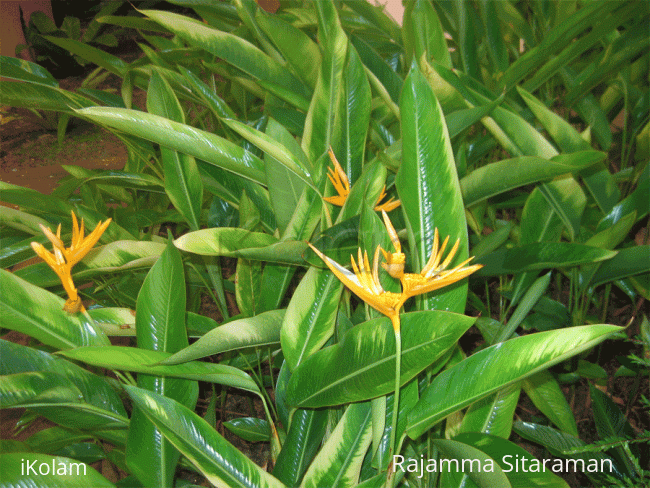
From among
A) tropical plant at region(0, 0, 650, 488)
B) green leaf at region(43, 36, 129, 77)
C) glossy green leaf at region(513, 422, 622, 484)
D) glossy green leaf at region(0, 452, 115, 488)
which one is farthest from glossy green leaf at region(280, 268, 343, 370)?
green leaf at region(43, 36, 129, 77)

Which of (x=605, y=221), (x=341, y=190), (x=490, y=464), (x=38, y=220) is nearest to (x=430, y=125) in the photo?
(x=341, y=190)

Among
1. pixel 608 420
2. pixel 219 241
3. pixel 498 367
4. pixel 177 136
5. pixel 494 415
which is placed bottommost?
pixel 608 420

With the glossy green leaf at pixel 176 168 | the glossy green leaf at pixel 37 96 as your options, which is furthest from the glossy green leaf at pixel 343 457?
the glossy green leaf at pixel 37 96

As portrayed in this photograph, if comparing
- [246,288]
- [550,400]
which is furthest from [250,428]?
[550,400]

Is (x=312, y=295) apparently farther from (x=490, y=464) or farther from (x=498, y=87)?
(x=498, y=87)

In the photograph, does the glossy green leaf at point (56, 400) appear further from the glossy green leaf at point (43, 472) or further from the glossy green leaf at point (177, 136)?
the glossy green leaf at point (177, 136)

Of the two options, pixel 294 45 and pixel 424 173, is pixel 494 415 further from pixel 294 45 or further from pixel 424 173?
pixel 294 45

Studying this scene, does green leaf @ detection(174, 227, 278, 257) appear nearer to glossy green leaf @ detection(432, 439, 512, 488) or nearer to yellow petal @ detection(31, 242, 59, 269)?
yellow petal @ detection(31, 242, 59, 269)

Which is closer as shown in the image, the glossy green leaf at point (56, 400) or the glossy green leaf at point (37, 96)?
the glossy green leaf at point (56, 400)
